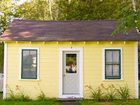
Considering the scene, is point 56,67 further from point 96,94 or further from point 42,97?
point 96,94

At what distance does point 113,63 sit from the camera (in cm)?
1845

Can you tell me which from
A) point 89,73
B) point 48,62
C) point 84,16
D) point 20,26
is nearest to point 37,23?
point 20,26

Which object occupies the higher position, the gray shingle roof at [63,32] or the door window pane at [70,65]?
the gray shingle roof at [63,32]

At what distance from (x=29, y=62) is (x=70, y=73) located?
7.11 feet

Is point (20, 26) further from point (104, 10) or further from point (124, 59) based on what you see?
point (104, 10)

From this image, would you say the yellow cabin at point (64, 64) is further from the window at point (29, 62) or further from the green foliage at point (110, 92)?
the green foliage at point (110, 92)

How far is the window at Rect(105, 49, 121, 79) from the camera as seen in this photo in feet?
60.4

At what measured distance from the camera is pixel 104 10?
3325cm

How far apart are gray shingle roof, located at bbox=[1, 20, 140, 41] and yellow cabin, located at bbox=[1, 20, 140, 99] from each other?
50 millimetres

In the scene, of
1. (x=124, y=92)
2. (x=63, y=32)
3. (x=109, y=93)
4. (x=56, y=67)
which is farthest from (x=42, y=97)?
(x=124, y=92)

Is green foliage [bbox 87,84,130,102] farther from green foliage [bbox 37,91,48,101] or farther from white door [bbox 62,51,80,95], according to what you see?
green foliage [bbox 37,91,48,101]

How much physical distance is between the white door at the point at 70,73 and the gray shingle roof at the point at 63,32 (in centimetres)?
96

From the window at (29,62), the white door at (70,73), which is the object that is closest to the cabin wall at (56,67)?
the window at (29,62)

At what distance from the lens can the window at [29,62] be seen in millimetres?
18484
